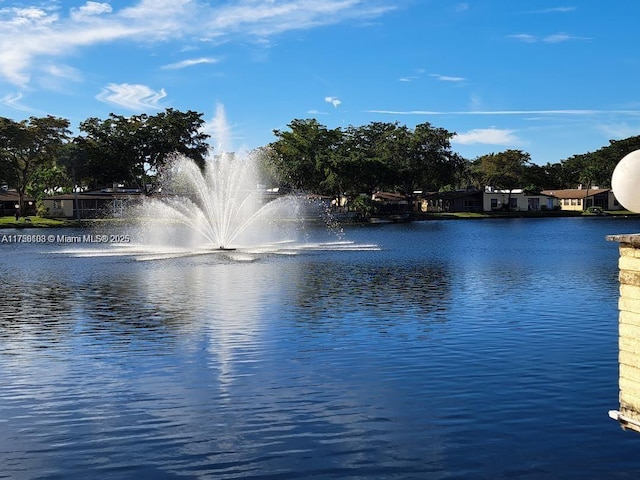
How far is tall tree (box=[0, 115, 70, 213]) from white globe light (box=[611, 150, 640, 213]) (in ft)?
380

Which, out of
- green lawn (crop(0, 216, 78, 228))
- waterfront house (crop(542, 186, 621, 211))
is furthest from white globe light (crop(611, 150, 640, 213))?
waterfront house (crop(542, 186, 621, 211))

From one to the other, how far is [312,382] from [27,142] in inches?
4368

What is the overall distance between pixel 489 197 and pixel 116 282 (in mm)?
140409

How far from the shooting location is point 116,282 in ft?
129

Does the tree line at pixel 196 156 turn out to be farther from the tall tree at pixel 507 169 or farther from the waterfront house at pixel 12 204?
the tall tree at pixel 507 169

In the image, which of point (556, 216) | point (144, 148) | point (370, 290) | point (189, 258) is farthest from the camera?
point (556, 216)

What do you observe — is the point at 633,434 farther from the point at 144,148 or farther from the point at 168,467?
the point at 144,148

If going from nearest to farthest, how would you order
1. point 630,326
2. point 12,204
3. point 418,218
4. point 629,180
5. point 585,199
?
point 629,180 → point 630,326 → point 12,204 → point 418,218 → point 585,199

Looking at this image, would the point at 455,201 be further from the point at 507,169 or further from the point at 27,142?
the point at 27,142

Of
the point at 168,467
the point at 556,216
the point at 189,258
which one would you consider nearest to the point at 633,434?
the point at 168,467

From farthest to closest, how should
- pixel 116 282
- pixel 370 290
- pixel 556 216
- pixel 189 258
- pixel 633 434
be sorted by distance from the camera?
pixel 556 216, pixel 189 258, pixel 116 282, pixel 370 290, pixel 633 434

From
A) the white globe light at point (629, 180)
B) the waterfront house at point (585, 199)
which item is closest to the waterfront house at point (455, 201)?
the waterfront house at point (585, 199)

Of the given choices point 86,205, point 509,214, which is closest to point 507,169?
point 509,214

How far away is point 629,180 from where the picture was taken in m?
10.5
